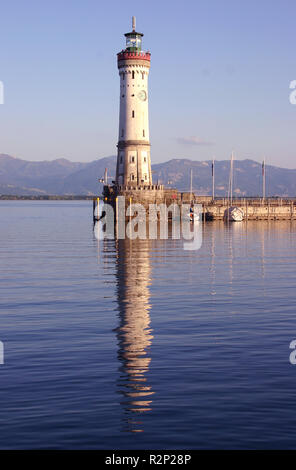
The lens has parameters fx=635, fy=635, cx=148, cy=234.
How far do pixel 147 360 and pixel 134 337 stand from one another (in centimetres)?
348

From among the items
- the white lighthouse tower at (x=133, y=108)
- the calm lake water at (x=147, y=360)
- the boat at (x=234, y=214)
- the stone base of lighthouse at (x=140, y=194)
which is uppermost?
the white lighthouse tower at (x=133, y=108)

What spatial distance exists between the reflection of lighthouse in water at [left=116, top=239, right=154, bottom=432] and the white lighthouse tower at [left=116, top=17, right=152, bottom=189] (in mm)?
63993

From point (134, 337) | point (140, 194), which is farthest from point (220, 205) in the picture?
point (134, 337)

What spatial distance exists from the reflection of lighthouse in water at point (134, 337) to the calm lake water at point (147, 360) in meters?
0.06

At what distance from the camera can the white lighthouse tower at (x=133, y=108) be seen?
360 ft

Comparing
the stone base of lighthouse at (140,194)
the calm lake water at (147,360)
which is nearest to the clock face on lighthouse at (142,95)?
the stone base of lighthouse at (140,194)

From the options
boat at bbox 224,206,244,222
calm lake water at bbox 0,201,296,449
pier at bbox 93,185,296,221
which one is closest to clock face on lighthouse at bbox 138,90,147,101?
pier at bbox 93,185,296,221

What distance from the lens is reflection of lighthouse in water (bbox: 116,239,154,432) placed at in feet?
55.0

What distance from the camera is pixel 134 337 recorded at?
78.9 feet

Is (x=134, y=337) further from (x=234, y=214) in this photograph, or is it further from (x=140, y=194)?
(x=234, y=214)

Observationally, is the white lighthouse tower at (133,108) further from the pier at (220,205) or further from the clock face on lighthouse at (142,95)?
the pier at (220,205)

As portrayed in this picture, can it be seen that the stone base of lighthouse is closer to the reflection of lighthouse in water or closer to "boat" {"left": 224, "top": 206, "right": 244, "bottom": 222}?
"boat" {"left": 224, "top": 206, "right": 244, "bottom": 222}

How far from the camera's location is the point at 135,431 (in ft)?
48.0

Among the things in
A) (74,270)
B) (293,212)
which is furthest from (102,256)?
(293,212)
